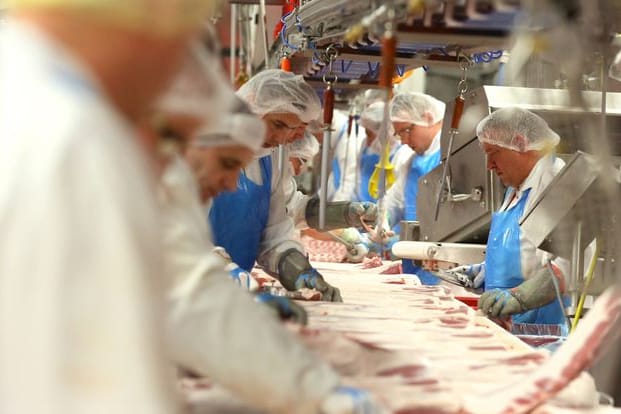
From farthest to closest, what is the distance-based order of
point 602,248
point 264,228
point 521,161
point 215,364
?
point 521,161
point 264,228
point 602,248
point 215,364

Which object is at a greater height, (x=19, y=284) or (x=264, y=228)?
(x=19, y=284)

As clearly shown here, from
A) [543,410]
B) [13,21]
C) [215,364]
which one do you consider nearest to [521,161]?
[543,410]

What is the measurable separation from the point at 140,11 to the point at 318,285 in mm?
2467

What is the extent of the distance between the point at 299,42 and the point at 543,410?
7.29 feet

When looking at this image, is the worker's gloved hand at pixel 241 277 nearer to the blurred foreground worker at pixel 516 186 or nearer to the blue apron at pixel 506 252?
the blurred foreground worker at pixel 516 186

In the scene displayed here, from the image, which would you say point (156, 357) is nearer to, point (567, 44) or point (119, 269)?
point (119, 269)

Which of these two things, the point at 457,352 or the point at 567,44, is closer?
the point at 567,44

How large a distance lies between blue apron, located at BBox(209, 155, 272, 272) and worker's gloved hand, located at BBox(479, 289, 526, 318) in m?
1.03

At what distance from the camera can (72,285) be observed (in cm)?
122

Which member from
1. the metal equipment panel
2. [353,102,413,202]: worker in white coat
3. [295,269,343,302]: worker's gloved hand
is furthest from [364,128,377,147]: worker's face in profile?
[295,269,343,302]: worker's gloved hand

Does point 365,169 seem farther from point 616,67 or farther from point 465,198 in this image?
point 616,67

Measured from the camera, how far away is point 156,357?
50.5 inches

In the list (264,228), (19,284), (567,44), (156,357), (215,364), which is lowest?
(264,228)

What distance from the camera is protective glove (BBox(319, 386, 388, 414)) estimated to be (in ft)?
5.80
